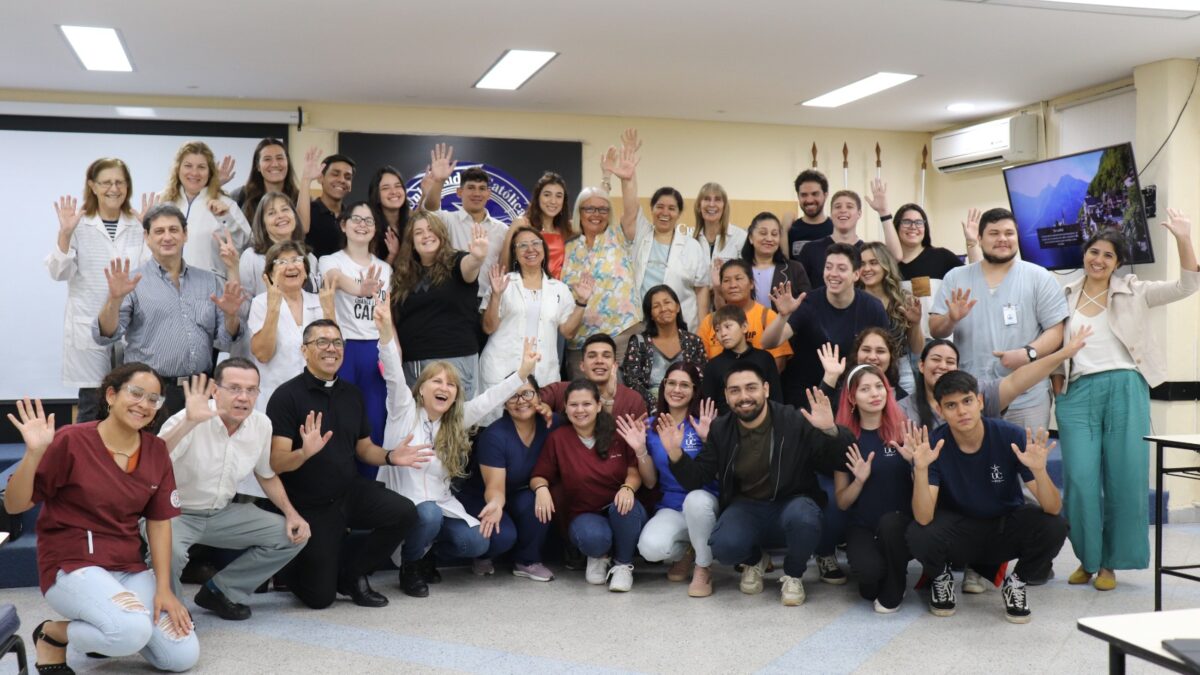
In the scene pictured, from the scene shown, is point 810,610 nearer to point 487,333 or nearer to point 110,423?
point 487,333

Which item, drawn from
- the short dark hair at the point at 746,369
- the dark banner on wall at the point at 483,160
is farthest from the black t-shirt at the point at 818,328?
the dark banner on wall at the point at 483,160

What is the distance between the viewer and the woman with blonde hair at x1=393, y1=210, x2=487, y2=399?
477 cm

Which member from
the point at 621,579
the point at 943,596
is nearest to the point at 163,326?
the point at 621,579

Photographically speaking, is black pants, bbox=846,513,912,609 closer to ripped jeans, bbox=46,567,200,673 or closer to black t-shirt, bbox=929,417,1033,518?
black t-shirt, bbox=929,417,1033,518

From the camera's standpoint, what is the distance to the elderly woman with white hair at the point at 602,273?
5.14 m

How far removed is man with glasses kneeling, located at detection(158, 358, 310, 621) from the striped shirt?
438mm

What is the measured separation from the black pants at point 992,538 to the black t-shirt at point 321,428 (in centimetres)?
232

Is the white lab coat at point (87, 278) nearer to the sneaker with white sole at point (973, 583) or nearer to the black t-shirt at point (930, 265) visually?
the sneaker with white sole at point (973, 583)

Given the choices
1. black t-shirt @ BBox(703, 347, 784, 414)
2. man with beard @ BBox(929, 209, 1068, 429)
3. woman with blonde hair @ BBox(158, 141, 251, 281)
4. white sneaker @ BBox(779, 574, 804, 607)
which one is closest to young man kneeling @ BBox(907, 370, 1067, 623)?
white sneaker @ BBox(779, 574, 804, 607)


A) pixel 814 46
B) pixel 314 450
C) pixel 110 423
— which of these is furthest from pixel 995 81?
pixel 110 423

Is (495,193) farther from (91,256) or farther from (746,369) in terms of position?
(746,369)

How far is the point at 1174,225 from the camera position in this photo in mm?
4348

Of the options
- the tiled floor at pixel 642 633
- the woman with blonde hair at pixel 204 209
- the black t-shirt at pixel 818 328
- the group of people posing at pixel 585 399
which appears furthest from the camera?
the woman with blonde hair at pixel 204 209

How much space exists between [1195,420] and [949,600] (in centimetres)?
350
